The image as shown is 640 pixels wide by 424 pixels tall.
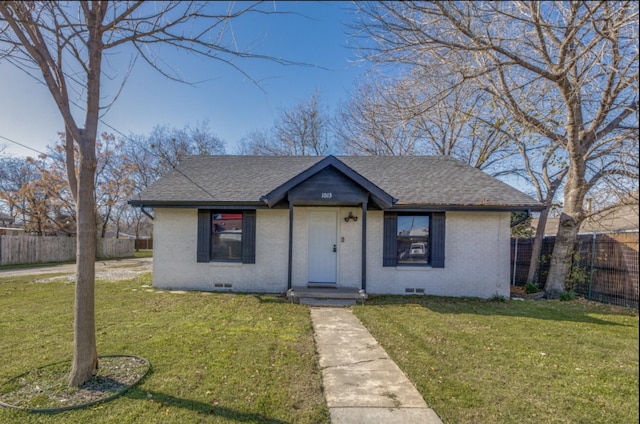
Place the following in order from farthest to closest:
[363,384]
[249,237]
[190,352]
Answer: [249,237] → [190,352] → [363,384]

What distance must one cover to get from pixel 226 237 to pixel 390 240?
485cm

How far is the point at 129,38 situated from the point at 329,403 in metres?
4.72

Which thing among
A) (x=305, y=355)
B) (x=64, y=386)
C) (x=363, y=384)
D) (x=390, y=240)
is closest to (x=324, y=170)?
(x=390, y=240)

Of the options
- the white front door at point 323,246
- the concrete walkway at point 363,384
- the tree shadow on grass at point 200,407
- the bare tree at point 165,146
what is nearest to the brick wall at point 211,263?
the white front door at point 323,246

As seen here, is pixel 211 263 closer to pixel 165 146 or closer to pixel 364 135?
pixel 364 135

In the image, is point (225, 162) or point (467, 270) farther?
point (225, 162)

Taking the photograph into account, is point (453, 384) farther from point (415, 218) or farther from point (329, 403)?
point (415, 218)

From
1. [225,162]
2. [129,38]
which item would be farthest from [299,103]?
[129,38]

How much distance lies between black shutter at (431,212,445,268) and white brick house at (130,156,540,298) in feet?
0.09

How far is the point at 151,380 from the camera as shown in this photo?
365 centimetres

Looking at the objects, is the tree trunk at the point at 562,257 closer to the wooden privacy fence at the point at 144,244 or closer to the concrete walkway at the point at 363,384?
the concrete walkway at the point at 363,384

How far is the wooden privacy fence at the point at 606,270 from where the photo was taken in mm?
8211

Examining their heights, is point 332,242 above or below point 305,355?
above

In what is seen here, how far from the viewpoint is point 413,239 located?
936 centimetres
